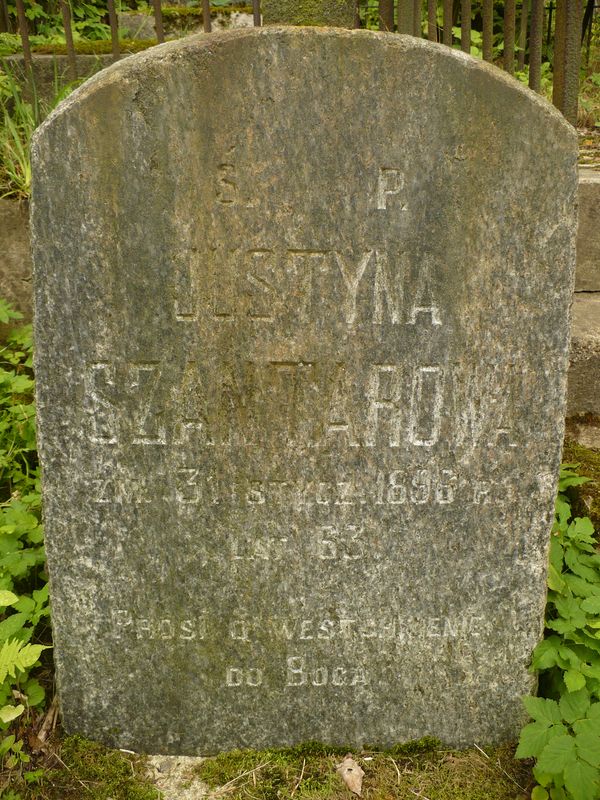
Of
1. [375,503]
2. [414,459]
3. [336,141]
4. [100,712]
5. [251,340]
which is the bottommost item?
[100,712]

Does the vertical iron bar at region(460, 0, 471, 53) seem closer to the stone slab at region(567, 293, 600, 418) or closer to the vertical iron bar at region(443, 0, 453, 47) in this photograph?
the vertical iron bar at region(443, 0, 453, 47)

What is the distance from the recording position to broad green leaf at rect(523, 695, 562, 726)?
186 centimetres

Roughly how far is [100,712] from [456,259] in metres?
1.58

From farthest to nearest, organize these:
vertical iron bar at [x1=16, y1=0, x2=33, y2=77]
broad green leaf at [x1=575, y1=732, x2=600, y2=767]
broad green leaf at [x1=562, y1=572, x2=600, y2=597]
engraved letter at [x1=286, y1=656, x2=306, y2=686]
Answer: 1. vertical iron bar at [x1=16, y1=0, x2=33, y2=77]
2. broad green leaf at [x1=562, y1=572, x2=600, y2=597]
3. engraved letter at [x1=286, y1=656, x2=306, y2=686]
4. broad green leaf at [x1=575, y1=732, x2=600, y2=767]

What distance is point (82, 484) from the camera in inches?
75.0

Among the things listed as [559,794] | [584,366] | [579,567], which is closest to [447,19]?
[584,366]

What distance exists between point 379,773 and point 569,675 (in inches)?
23.3

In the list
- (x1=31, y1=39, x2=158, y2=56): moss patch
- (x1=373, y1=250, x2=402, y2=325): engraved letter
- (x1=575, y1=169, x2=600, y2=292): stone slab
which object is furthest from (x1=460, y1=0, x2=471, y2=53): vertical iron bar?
(x1=373, y1=250, x2=402, y2=325): engraved letter

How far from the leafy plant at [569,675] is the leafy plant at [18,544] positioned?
1292 mm

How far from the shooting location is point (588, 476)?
262 cm

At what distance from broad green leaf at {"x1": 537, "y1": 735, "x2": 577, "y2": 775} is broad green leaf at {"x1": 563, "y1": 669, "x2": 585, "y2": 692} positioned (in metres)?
0.17

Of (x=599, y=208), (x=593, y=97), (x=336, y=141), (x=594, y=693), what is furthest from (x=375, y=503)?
(x=593, y=97)

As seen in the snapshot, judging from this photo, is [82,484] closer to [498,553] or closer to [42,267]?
[42,267]

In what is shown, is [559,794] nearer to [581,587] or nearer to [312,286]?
[581,587]
